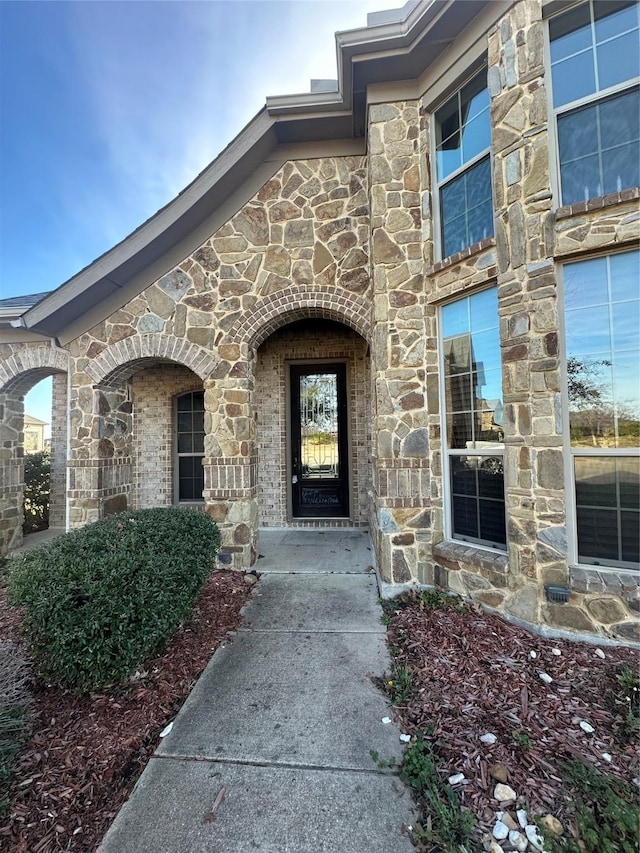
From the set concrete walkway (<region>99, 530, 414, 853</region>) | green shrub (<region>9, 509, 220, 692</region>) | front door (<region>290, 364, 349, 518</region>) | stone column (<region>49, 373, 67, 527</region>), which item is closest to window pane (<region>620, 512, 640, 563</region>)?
concrete walkway (<region>99, 530, 414, 853</region>)

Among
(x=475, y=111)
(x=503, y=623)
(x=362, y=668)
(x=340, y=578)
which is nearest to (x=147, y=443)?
(x=340, y=578)

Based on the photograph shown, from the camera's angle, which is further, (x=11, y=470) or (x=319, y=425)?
(x=319, y=425)

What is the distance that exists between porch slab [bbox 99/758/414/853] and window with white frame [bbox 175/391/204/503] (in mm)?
5315

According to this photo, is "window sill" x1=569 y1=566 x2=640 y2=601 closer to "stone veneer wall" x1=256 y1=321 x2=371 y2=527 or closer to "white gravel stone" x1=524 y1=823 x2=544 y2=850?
"white gravel stone" x1=524 y1=823 x2=544 y2=850

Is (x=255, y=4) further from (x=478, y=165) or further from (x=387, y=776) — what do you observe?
(x=387, y=776)

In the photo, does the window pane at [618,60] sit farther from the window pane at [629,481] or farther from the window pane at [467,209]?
the window pane at [629,481]

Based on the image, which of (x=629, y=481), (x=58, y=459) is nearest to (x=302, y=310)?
(x=629, y=481)

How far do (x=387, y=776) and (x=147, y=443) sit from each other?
6.42 meters

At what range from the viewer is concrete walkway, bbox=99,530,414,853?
1.67m

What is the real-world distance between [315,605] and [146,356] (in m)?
3.89

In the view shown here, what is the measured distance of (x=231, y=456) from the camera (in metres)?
4.89

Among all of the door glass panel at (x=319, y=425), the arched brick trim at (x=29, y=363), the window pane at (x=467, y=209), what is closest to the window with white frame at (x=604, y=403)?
the window pane at (x=467, y=209)

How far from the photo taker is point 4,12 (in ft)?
15.1

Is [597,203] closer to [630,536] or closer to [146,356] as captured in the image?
[630,536]
